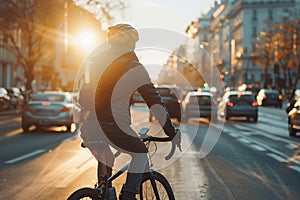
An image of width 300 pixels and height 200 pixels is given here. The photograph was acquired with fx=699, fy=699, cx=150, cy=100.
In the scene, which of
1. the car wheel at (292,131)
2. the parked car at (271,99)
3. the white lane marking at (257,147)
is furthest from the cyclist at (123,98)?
the parked car at (271,99)

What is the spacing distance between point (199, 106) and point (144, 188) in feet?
93.6

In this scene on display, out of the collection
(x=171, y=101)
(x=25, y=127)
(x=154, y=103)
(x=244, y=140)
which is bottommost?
(x=244, y=140)

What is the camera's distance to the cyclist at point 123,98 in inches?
208

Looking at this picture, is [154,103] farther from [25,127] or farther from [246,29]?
[246,29]

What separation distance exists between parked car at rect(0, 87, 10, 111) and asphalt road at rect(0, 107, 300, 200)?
24857mm

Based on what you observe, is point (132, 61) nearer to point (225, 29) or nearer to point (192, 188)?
point (192, 188)

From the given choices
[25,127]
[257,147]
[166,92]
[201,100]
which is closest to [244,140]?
[257,147]

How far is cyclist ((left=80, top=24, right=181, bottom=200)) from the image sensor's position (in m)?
5.29

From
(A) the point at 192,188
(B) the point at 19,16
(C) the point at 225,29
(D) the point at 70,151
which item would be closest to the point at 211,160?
(D) the point at 70,151

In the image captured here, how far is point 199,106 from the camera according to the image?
112 ft

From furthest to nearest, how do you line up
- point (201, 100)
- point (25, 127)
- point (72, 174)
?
point (201, 100), point (25, 127), point (72, 174)

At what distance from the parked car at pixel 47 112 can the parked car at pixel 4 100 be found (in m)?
19.6

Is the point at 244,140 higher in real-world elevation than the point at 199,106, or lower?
lower

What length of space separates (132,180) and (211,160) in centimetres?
901
